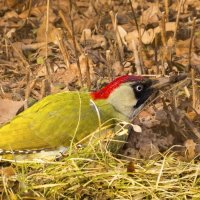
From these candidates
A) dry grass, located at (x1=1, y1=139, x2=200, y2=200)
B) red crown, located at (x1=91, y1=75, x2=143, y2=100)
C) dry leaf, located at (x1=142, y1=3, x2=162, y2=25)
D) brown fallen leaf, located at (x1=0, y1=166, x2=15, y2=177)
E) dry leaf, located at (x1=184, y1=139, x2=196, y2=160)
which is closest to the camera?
dry grass, located at (x1=1, y1=139, x2=200, y2=200)

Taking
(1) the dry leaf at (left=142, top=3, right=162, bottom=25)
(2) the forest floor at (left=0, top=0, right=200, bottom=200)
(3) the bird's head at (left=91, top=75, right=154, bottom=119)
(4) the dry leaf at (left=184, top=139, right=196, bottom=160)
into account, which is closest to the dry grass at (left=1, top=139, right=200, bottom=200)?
(2) the forest floor at (left=0, top=0, right=200, bottom=200)

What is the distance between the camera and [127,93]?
5715 millimetres

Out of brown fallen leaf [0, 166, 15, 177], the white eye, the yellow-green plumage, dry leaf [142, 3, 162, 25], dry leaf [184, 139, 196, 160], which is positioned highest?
dry leaf [142, 3, 162, 25]

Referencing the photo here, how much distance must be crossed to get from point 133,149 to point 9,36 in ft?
9.09

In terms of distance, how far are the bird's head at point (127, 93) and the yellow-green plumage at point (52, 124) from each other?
0.13m

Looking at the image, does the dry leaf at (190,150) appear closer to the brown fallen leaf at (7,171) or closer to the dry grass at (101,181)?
the dry grass at (101,181)

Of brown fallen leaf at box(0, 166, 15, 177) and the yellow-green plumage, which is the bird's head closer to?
the yellow-green plumage

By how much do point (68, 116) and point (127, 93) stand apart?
53 centimetres

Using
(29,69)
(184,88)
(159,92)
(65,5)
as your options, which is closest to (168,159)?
(159,92)

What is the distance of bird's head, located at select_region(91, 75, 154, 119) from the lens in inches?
222

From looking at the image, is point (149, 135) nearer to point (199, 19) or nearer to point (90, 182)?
point (90, 182)

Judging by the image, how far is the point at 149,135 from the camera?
19.2 feet

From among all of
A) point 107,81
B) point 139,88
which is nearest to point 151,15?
point 107,81

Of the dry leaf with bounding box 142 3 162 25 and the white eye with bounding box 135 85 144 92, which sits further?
the dry leaf with bounding box 142 3 162 25
